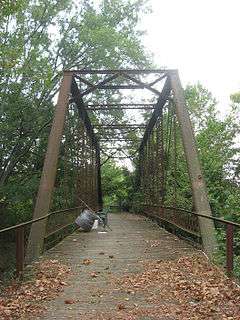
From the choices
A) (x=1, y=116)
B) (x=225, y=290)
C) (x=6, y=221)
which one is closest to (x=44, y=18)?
(x=1, y=116)

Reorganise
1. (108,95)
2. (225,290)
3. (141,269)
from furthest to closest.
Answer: (108,95) < (141,269) < (225,290)

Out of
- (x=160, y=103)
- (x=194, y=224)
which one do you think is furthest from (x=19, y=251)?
(x=160, y=103)

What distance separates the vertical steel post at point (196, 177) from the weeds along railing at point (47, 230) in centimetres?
311

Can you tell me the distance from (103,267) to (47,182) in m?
2.86

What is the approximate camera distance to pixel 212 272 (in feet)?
24.1

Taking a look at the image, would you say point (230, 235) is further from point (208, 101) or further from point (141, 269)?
point (208, 101)

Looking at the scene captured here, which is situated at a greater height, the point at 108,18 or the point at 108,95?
the point at 108,18

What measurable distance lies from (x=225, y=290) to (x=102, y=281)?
1.86 meters

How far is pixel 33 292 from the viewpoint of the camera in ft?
21.1

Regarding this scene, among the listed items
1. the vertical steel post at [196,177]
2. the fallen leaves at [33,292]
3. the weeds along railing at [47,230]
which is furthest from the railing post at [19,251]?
the vertical steel post at [196,177]

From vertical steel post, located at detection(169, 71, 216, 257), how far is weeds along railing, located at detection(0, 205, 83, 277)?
10.2ft

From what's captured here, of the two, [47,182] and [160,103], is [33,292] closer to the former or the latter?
[47,182]

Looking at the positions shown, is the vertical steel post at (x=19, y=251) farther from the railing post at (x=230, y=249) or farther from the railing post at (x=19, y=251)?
the railing post at (x=230, y=249)

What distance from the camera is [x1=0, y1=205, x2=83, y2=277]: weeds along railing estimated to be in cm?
711
